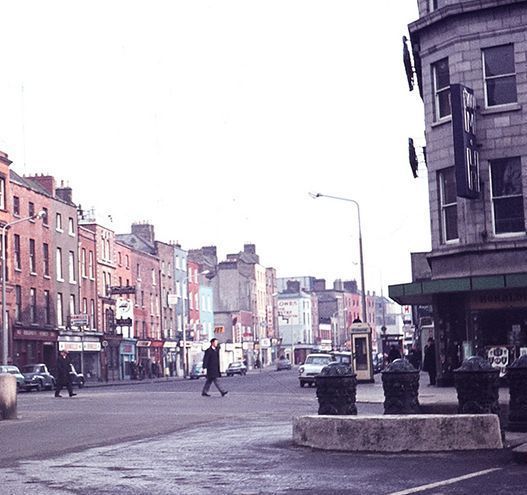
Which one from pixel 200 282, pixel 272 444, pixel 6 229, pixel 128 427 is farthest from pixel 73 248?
pixel 272 444

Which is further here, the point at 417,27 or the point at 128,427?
the point at 417,27

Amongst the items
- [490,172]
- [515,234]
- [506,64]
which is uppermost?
[506,64]

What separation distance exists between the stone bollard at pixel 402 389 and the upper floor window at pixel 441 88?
54.0ft

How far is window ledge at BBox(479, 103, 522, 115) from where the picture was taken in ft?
95.2

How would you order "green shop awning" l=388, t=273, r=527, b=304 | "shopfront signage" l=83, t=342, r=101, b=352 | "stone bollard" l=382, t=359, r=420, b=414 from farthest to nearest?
"shopfront signage" l=83, t=342, r=101, b=352, "green shop awning" l=388, t=273, r=527, b=304, "stone bollard" l=382, t=359, r=420, b=414

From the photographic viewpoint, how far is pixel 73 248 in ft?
247

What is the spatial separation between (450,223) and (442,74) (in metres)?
4.37

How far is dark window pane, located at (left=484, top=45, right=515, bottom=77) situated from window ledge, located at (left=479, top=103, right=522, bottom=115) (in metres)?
0.97

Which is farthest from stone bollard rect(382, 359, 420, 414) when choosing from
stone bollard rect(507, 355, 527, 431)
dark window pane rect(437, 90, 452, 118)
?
dark window pane rect(437, 90, 452, 118)

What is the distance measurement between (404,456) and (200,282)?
105780 mm

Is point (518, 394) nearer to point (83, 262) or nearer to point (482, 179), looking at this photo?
point (482, 179)

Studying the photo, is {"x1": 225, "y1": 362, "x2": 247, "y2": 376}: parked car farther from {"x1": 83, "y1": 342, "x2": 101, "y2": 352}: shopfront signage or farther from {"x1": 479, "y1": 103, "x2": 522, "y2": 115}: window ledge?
{"x1": 479, "y1": 103, "x2": 522, "y2": 115}: window ledge

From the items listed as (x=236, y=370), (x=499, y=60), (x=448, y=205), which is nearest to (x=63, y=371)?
(x=448, y=205)

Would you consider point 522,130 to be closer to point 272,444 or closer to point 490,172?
point 490,172
